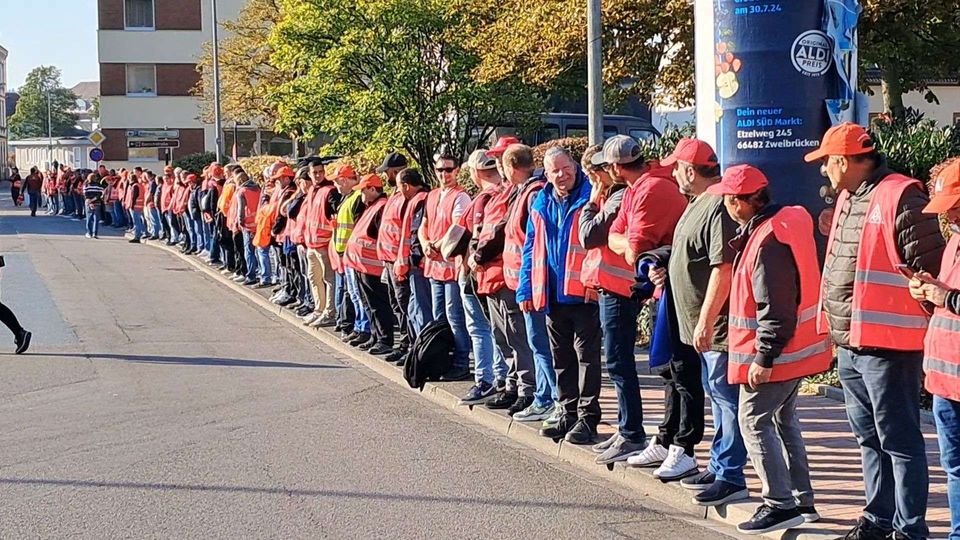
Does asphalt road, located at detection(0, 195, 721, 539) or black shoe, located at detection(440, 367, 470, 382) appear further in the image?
black shoe, located at detection(440, 367, 470, 382)

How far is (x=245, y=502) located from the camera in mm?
7246

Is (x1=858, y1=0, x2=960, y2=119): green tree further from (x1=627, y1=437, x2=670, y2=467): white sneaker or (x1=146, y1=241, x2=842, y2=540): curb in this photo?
(x1=627, y1=437, x2=670, y2=467): white sneaker

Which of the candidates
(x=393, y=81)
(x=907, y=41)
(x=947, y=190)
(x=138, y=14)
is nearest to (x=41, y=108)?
(x=138, y=14)

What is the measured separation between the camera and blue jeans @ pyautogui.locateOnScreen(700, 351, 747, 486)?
6.86 m

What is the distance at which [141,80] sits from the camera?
6269 centimetres

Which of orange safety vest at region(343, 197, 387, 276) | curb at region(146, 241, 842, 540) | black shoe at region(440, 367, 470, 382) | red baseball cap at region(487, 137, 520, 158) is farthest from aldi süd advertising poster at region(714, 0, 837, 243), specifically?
orange safety vest at region(343, 197, 387, 276)

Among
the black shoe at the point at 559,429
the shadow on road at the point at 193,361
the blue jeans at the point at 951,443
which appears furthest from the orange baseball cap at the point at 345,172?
the blue jeans at the point at 951,443

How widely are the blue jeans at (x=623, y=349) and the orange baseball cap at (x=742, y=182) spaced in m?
1.70

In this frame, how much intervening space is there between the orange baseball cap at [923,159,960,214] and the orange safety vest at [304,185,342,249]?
10.0 meters

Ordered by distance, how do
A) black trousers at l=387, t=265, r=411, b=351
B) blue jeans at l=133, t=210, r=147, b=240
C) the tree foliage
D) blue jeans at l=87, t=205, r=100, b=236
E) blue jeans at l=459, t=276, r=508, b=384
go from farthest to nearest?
blue jeans at l=87, t=205, r=100, b=236
blue jeans at l=133, t=210, r=147, b=240
the tree foliage
black trousers at l=387, t=265, r=411, b=351
blue jeans at l=459, t=276, r=508, b=384

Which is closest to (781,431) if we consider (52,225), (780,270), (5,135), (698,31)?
(780,270)

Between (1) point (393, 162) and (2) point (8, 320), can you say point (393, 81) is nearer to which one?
(1) point (393, 162)

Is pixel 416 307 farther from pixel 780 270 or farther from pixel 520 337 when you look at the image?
pixel 780 270

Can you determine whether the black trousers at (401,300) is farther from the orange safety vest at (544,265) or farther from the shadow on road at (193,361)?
the orange safety vest at (544,265)
